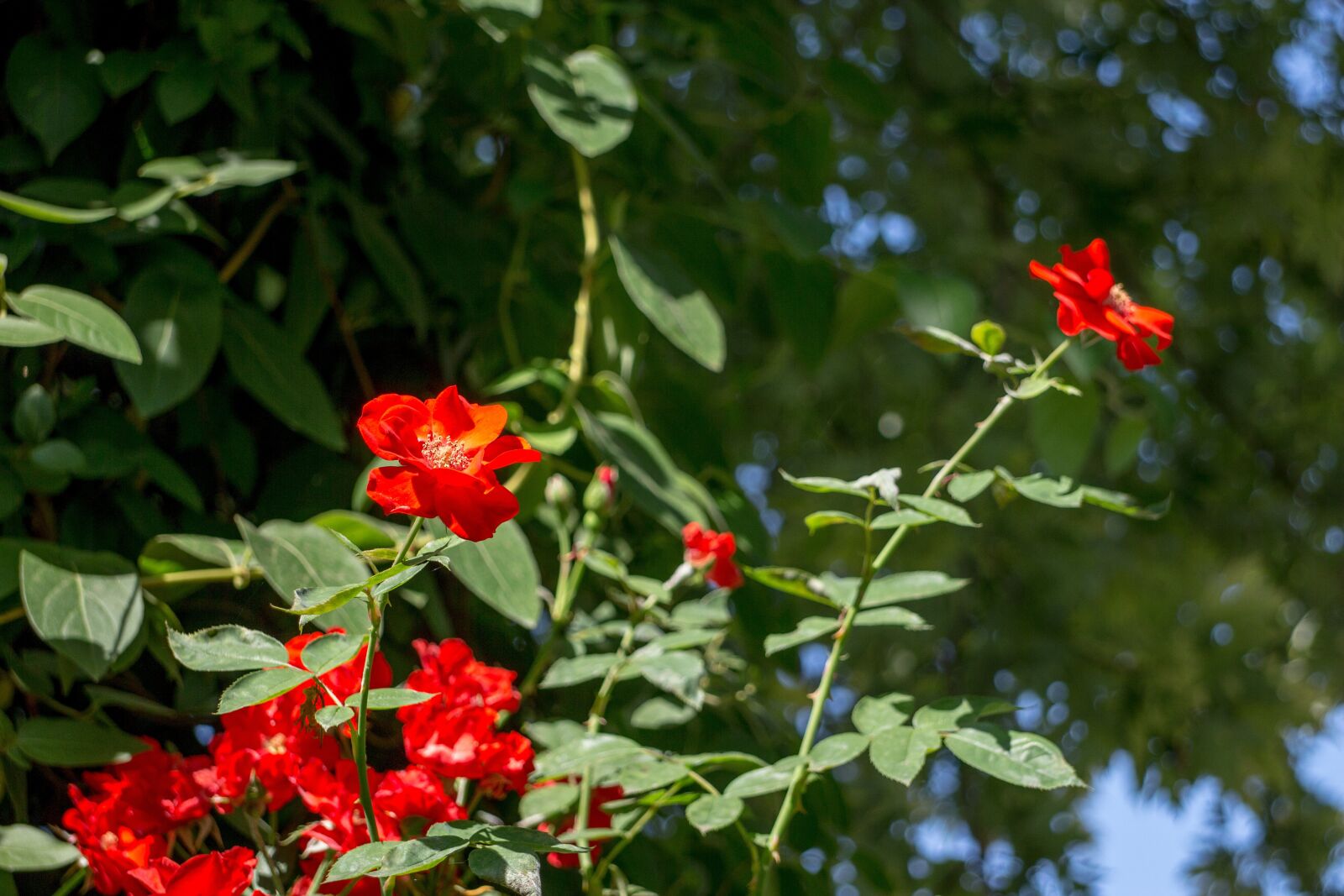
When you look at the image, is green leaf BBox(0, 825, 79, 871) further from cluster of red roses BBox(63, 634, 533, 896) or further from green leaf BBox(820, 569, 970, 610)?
green leaf BBox(820, 569, 970, 610)

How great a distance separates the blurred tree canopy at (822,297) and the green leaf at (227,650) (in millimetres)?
257

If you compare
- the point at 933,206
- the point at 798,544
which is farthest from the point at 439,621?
the point at 933,206

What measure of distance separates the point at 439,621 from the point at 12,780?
26 cm

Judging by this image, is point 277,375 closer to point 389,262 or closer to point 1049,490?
point 389,262

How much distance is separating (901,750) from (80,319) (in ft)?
1.66

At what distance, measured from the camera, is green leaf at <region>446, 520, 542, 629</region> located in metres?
0.73

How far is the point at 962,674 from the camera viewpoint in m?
2.01

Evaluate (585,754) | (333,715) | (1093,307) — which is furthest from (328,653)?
(1093,307)

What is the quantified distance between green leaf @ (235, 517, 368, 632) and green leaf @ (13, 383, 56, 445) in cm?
13

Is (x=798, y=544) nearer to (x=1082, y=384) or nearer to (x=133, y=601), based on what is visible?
(x=1082, y=384)

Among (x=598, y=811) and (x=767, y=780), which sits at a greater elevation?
(x=767, y=780)

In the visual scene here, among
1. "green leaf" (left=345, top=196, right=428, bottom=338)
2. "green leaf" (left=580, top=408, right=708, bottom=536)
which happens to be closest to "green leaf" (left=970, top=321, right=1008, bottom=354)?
"green leaf" (left=580, top=408, right=708, bottom=536)

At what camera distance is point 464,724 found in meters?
0.59

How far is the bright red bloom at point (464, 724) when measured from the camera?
587 millimetres
